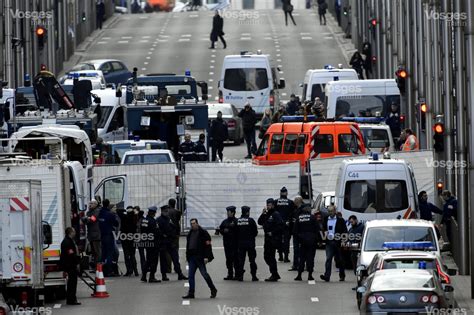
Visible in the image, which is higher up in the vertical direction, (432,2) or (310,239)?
(432,2)

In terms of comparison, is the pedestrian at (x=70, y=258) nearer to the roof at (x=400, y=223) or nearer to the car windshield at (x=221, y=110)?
the roof at (x=400, y=223)

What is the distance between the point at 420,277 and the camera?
89.7 feet

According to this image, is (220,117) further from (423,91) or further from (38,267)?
(38,267)

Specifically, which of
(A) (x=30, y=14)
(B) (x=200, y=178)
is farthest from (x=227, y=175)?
(A) (x=30, y=14)

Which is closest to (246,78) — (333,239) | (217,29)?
(217,29)

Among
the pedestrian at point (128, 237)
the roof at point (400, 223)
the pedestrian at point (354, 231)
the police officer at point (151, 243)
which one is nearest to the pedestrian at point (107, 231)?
the pedestrian at point (128, 237)

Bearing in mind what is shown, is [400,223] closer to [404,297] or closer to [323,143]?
[404,297]

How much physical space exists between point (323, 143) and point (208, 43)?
44.6m

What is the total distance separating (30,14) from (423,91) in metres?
22.1

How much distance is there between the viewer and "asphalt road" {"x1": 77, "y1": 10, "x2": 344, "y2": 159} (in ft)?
264

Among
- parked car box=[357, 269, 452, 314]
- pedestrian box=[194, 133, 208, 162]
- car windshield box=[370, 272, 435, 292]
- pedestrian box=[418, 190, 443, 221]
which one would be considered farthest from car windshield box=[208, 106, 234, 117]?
parked car box=[357, 269, 452, 314]

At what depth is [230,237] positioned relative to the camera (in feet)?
115

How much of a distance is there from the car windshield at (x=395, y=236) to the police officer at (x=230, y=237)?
11.7 feet

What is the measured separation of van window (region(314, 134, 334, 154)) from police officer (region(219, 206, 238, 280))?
10290 mm
